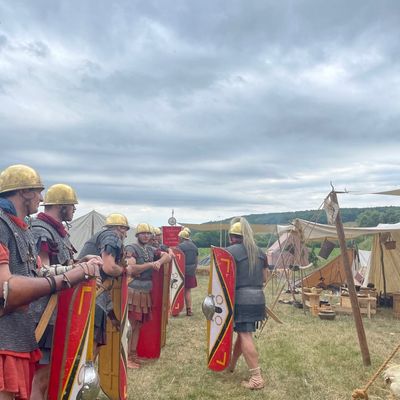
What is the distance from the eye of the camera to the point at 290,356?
5.21m

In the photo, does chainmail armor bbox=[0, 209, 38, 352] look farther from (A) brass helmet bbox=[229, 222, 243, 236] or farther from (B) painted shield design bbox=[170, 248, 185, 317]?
(B) painted shield design bbox=[170, 248, 185, 317]

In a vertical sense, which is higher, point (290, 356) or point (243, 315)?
point (243, 315)

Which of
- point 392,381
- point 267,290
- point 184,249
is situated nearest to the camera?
point 392,381

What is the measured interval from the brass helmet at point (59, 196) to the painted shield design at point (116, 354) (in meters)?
0.80

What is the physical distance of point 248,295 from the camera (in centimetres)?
400

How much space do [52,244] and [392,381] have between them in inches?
128

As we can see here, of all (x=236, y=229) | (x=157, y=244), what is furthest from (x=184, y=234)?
(x=236, y=229)

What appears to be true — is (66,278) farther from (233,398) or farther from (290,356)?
(290,356)

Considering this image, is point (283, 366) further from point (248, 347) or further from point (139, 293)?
point (139, 293)

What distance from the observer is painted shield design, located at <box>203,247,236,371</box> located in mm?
4055

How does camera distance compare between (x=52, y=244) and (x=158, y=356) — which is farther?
(x=158, y=356)

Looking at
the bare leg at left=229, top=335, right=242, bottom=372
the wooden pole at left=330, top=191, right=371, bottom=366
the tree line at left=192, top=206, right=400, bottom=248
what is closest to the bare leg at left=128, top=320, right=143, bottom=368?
the bare leg at left=229, top=335, right=242, bottom=372

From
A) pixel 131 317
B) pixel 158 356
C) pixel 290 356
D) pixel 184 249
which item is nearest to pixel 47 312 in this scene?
pixel 131 317

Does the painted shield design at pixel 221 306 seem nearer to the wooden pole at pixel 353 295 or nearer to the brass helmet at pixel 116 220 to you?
the brass helmet at pixel 116 220
